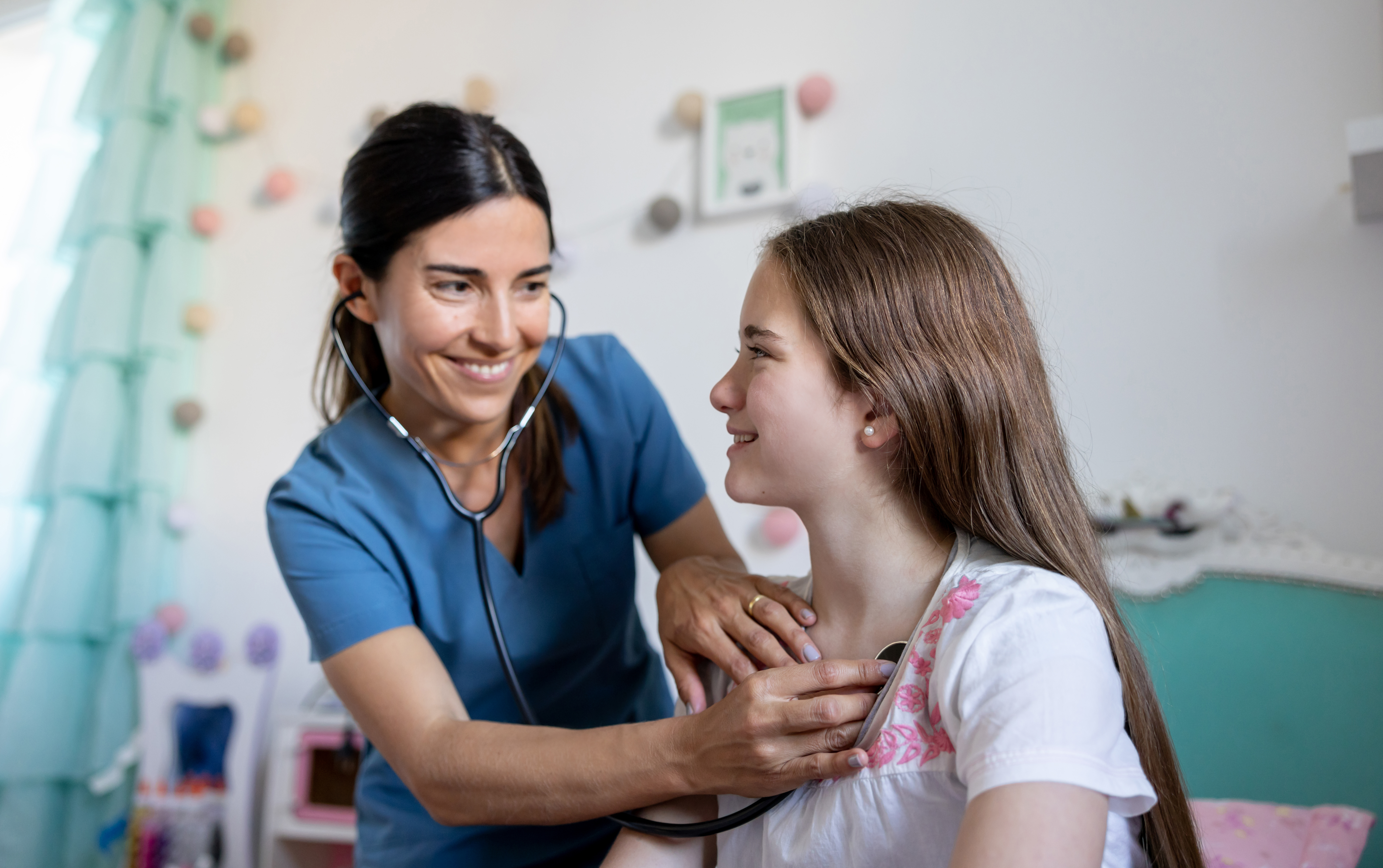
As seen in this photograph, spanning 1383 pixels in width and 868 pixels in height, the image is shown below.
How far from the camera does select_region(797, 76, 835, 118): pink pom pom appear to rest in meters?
1.99

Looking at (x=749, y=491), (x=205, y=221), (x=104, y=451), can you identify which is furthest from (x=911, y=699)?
(x=205, y=221)

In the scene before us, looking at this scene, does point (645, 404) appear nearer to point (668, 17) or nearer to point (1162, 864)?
point (1162, 864)

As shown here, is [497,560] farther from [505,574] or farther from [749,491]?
[749,491]

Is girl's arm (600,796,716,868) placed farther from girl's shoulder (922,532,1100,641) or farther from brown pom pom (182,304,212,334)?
brown pom pom (182,304,212,334)

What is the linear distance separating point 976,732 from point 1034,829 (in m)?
0.08

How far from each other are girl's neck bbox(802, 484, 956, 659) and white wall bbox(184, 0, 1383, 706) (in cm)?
97

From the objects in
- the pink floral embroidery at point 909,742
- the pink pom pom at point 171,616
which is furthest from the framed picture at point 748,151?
the pink pom pom at point 171,616

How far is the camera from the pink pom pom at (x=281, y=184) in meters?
2.74

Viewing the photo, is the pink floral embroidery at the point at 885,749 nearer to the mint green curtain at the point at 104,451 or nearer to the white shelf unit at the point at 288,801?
the white shelf unit at the point at 288,801

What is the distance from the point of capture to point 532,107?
2418 mm

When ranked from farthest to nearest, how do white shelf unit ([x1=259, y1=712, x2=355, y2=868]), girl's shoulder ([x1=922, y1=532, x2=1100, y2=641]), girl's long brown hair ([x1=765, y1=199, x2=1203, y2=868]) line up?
white shelf unit ([x1=259, y1=712, x2=355, y2=868]) → girl's long brown hair ([x1=765, y1=199, x2=1203, y2=868]) → girl's shoulder ([x1=922, y1=532, x2=1100, y2=641])

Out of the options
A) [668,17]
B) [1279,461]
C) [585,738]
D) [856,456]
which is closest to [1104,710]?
[856,456]

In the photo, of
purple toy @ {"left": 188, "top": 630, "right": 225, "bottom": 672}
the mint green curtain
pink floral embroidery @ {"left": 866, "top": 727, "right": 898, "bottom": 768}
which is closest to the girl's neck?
pink floral embroidery @ {"left": 866, "top": 727, "right": 898, "bottom": 768}

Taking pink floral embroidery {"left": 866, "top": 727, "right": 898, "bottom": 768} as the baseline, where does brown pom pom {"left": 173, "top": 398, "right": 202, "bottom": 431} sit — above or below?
above
